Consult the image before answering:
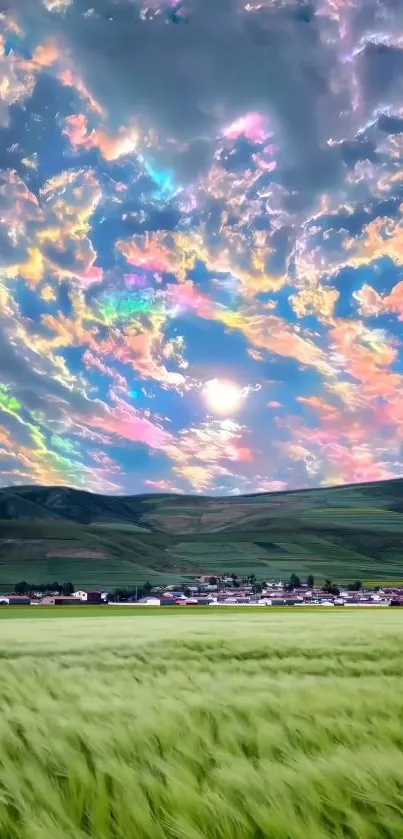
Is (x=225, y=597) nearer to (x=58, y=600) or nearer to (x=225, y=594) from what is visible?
(x=225, y=594)

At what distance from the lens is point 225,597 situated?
449 feet

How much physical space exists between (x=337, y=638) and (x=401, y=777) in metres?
17.9

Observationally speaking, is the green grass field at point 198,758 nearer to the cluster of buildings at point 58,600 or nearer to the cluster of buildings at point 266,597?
the cluster of buildings at point 58,600

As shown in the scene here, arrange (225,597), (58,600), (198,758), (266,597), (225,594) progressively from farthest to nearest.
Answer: (225,594) < (225,597) < (266,597) < (58,600) < (198,758)

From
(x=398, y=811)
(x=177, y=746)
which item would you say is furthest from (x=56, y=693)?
(x=398, y=811)

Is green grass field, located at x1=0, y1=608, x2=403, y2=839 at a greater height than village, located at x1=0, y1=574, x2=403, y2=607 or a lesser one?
lesser

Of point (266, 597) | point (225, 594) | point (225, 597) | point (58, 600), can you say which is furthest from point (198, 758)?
point (225, 594)

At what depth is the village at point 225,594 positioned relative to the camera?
119m

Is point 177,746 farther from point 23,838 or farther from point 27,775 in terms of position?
point 23,838

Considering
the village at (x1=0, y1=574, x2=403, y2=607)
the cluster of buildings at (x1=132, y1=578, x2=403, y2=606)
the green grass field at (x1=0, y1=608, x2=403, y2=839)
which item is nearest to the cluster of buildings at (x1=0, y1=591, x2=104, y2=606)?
the village at (x1=0, y1=574, x2=403, y2=607)

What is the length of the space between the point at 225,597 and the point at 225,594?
6.58m

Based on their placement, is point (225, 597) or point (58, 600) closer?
point (58, 600)

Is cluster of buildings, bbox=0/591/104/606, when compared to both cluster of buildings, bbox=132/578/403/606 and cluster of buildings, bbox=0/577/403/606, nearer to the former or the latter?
cluster of buildings, bbox=0/577/403/606

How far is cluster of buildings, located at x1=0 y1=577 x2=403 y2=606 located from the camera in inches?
4614
